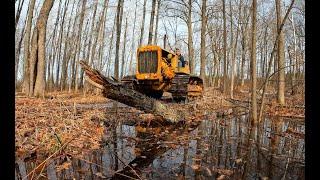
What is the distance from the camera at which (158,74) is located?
14141mm

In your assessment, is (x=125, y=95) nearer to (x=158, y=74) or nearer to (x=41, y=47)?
(x=158, y=74)

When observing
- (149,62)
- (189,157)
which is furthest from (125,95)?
(149,62)

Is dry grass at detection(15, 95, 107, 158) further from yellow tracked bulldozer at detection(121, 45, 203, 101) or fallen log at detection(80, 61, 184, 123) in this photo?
yellow tracked bulldozer at detection(121, 45, 203, 101)

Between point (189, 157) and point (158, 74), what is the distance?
8.41 meters

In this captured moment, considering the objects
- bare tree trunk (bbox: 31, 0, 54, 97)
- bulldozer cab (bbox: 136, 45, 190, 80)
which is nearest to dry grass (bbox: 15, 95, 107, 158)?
bulldozer cab (bbox: 136, 45, 190, 80)

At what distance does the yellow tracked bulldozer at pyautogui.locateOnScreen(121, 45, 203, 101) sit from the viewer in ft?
46.5

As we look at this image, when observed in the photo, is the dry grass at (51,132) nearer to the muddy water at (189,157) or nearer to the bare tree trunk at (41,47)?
the muddy water at (189,157)

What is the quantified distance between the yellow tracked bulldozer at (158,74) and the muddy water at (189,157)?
5.41 meters

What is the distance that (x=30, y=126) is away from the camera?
6.93m

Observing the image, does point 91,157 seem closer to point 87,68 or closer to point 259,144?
point 87,68
